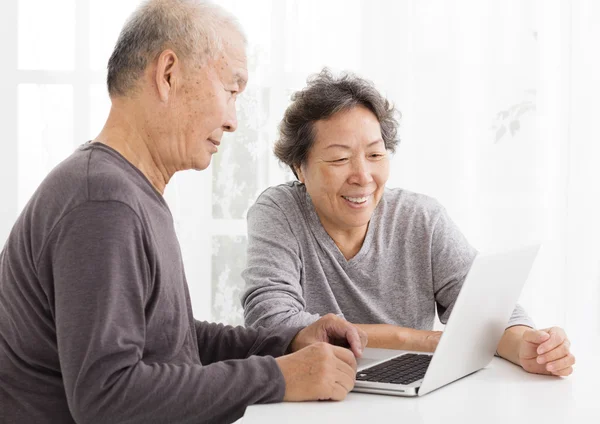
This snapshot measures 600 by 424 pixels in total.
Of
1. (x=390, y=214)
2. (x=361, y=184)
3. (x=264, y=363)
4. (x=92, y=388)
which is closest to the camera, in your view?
(x=92, y=388)

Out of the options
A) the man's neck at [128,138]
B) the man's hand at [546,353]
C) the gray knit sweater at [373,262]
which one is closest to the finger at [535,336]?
the man's hand at [546,353]

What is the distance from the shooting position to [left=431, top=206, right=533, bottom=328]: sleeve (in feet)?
6.82

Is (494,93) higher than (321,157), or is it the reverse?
(494,93)

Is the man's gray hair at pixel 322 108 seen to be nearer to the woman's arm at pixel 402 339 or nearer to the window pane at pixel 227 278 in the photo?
the woman's arm at pixel 402 339

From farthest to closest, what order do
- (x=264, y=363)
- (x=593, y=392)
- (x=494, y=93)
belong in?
(x=494, y=93) < (x=593, y=392) < (x=264, y=363)

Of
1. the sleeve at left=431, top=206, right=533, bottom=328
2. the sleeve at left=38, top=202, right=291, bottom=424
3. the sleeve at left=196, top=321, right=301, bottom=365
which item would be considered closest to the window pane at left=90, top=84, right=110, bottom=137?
the sleeve at left=431, top=206, right=533, bottom=328

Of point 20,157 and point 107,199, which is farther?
point 20,157

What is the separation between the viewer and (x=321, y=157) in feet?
6.92

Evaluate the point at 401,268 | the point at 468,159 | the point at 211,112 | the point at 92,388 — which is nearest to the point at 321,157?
the point at 401,268

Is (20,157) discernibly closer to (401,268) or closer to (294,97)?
(294,97)

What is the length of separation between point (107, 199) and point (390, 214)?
3.69 feet

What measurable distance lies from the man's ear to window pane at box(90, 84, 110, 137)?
6.62 ft

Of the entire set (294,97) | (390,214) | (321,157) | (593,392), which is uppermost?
(294,97)

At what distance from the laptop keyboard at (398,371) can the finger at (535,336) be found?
193mm
